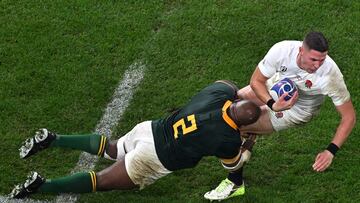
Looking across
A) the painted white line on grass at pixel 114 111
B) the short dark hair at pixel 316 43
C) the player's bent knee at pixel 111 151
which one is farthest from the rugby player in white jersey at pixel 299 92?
the painted white line on grass at pixel 114 111

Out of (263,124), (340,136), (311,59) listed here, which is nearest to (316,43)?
(311,59)

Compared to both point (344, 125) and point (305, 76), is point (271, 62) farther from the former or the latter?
point (344, 125)

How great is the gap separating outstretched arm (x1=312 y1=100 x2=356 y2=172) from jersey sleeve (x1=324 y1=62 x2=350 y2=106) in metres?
0.06

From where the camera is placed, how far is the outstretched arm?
634 cm

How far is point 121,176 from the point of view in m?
6.80

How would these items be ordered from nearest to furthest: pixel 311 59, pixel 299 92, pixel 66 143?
1. pixel 311 59
2. pixel 299 92
3. pixel 66 143

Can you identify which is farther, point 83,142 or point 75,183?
point 83,142

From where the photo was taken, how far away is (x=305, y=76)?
6598mm

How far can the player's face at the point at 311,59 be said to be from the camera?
616 cm

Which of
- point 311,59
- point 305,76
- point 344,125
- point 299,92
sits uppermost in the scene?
point 311,59

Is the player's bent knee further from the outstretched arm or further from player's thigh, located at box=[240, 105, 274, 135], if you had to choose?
the outstretched arm

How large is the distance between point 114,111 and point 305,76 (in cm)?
244

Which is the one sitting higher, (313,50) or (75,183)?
(313,50)

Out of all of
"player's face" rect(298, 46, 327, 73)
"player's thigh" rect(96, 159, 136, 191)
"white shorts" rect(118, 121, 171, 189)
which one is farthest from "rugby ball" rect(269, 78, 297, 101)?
"player's thigh" rect(96, 159, 136, 191)
